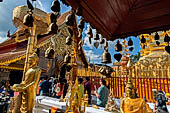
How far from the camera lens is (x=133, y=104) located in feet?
6.05

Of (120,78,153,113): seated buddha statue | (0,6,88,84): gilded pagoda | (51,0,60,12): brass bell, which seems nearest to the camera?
(51,0,60,12): brass bell

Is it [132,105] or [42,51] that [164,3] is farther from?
[42,51]

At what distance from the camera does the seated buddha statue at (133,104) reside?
180cm

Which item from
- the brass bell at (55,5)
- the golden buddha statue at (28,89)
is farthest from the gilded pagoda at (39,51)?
the brass bell at (55,5)

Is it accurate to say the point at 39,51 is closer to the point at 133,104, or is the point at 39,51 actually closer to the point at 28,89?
the point at 28,89

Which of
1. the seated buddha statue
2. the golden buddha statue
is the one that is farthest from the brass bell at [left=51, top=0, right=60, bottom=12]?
the golden buddha statue

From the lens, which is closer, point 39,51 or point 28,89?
point 28,89

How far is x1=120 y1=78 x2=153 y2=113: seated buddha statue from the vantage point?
1.80 metres

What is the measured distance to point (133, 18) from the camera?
2.00m

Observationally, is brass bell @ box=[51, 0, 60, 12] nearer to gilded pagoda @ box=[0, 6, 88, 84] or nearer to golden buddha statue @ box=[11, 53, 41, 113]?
golden buddha statue @ box=[11, 53, 41, 113]

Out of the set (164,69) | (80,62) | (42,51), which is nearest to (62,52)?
(42,51)

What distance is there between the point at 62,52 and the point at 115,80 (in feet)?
18.2

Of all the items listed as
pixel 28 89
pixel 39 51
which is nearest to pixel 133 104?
pixel 28 89

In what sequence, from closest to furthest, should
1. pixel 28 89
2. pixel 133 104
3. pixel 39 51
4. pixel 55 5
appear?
pixel 55 5 < pixel 133 104 < pixel 28 89 < pixel 39 51
